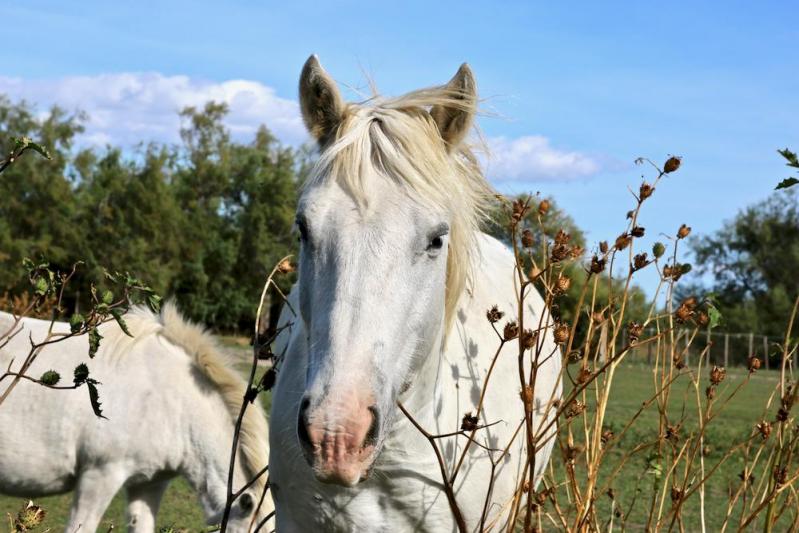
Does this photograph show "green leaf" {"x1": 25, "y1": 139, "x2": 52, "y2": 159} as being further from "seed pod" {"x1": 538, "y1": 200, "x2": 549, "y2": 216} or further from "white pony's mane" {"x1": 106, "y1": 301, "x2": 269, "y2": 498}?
"white pony's mane" {"x1": 106, "y1": 301, "x2": 269, "y2": 498}

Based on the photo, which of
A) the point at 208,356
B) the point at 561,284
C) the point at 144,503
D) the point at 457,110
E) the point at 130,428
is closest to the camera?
the point at 561,284

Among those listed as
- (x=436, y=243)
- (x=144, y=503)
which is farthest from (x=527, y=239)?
(x=144, y=503)

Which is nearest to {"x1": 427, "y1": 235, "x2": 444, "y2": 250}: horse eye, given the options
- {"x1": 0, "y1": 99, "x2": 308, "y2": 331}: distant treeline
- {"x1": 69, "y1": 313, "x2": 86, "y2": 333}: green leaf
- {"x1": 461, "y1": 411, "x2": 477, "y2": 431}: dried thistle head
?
{"x1": 461, "y1": 411, "x2": 477, "y2": 431}: dried thistle head

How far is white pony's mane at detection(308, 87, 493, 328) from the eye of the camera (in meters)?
2.38

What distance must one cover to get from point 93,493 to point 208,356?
118cm

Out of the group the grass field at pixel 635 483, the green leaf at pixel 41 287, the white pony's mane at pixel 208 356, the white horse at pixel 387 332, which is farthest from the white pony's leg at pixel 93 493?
the green leaf at pixel 41 287

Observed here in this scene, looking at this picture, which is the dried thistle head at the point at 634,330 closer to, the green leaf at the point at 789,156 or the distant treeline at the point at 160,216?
the green leaf at the point at 789,156

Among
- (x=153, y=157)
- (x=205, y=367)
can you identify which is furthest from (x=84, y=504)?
(x=153, y=157)

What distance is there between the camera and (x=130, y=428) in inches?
234

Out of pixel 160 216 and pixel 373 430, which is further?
pixel 160 216

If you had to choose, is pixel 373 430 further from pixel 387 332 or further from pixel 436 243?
→ pixel 436 243

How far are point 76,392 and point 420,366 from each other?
4125 mm

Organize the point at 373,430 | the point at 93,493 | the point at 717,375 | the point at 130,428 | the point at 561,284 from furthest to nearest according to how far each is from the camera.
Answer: the point at 130,428, the point at 93,493, the point at 717,375, the point at 561,284, the point at 373,430

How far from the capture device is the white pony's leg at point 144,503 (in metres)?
5.95
